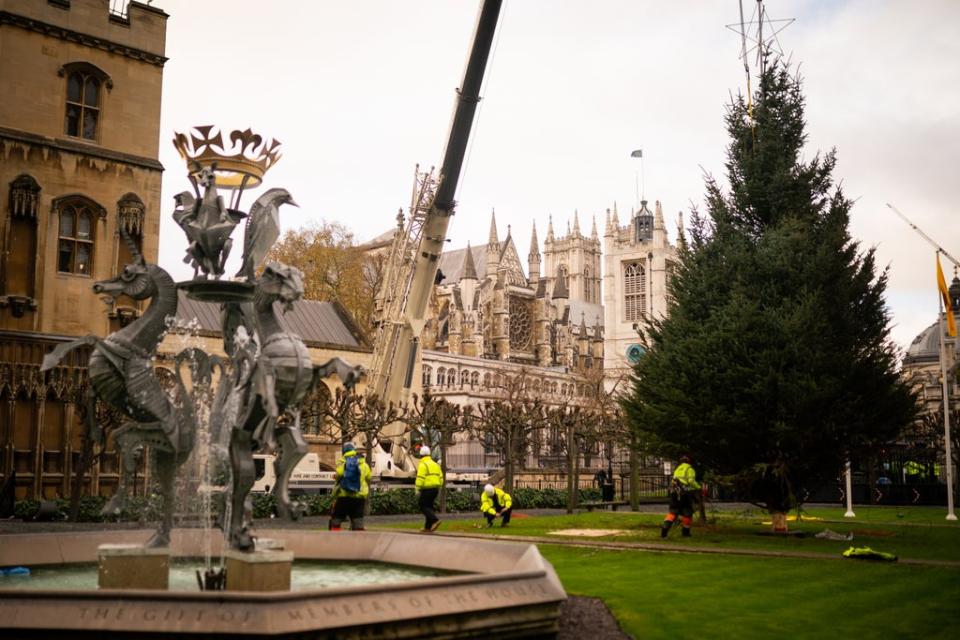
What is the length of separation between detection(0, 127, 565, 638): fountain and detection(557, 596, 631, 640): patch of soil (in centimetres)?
66

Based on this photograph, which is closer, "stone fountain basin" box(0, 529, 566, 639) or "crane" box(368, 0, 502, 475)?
"stone fountain basin" box(0, 529, 566, 639)

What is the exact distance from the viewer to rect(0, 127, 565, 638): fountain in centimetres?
691

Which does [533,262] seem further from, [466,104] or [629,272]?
[466,104]

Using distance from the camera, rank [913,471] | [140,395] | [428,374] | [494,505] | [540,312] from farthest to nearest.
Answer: [540,312] < [428,374] < [913,471] < [494,505] < [140,395]

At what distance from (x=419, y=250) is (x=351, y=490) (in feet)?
42.5

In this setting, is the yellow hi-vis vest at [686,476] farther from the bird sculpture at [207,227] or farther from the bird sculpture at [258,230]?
the bird sculpture at [207,227]

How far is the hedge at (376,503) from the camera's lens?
2406 cm

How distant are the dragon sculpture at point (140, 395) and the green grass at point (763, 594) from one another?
16.6 ft

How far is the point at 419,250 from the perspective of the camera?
30062 mm

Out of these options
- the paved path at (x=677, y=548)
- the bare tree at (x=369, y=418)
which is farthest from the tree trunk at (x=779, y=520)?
the bare tree at (x=369, y=418)

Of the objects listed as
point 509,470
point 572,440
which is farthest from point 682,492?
point 572,440

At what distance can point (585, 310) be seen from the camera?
471 ft

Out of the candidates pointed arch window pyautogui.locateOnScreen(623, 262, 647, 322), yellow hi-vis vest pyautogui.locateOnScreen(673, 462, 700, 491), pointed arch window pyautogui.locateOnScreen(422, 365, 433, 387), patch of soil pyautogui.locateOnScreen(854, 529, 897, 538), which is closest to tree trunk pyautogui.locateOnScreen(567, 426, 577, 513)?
patch of soil pyautogui.locateOnScreen(854, 529, 897, 538)

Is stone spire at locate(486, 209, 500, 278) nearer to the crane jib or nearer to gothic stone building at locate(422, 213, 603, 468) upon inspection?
gothic stone building at locate(422, 213, 603, 468)
